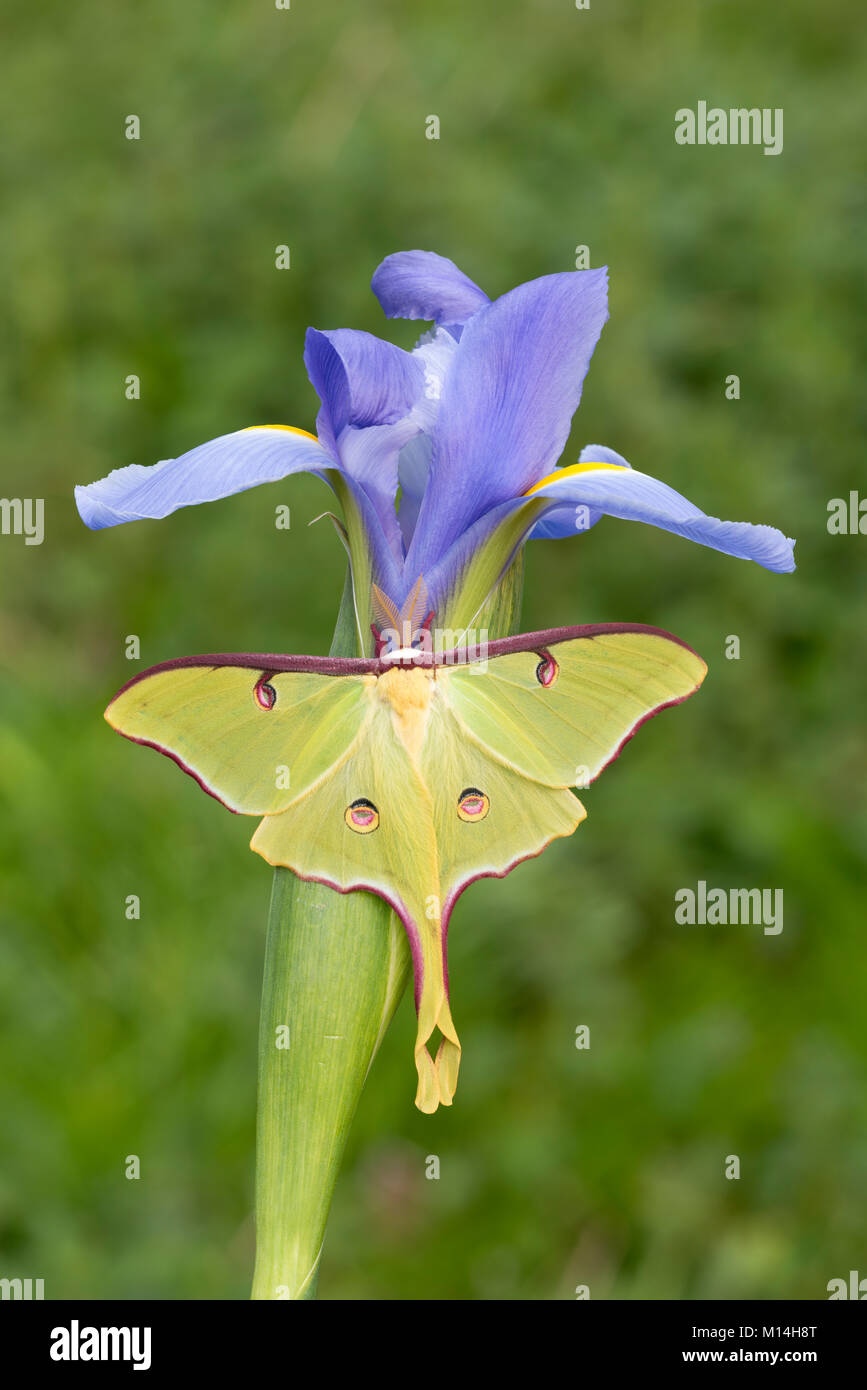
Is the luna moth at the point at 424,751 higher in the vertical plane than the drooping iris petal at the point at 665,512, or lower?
lower

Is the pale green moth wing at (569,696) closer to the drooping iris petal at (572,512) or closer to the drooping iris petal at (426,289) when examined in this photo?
the drooping iris petal at (572,512)

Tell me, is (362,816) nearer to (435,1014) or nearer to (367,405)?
(435,1014)
